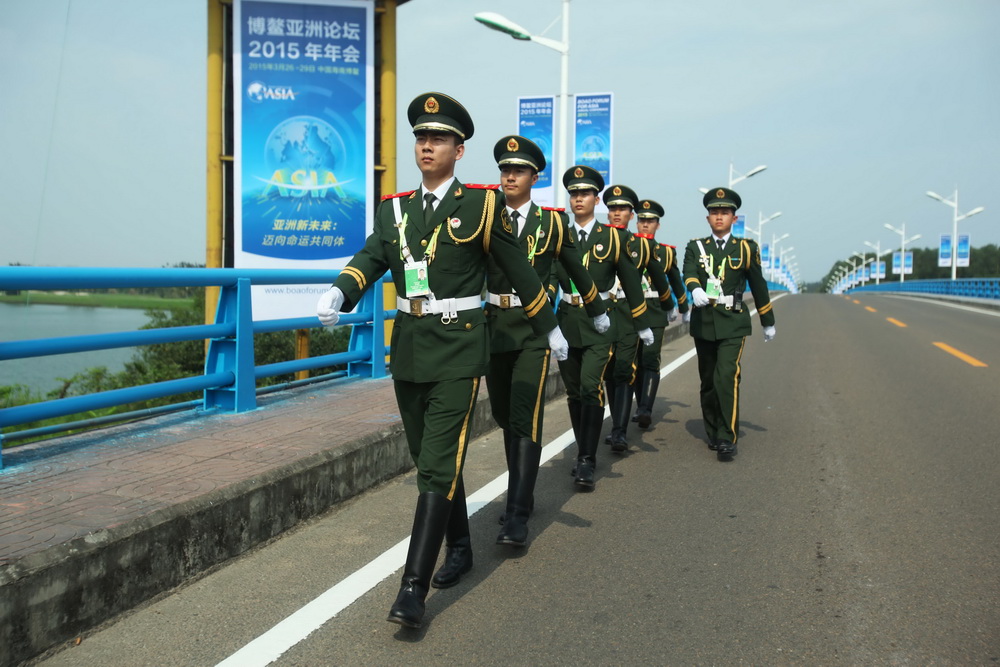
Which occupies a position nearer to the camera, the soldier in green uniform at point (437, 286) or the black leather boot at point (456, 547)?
the soldier in green uniform at point (437, 286)

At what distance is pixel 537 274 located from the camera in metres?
4.89

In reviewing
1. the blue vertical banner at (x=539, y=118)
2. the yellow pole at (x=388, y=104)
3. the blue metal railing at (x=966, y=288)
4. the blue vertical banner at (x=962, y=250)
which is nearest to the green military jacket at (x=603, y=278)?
the yellow pole at (x=388, y=104)

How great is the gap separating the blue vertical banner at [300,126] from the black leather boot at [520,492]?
7812mm

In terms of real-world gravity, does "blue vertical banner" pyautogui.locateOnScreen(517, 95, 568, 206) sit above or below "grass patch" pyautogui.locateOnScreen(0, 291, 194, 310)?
above

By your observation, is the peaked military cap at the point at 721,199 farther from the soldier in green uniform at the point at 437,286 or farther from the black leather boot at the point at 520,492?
the soldier in green uniform at the point at 437,286

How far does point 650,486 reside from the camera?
5883 millimetres

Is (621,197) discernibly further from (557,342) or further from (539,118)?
(539,118)

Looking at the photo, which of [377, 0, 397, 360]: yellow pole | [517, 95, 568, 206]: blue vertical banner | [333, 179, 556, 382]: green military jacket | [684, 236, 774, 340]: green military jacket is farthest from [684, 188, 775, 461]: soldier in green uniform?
[517, 95, 568, 206]: blue vertical banner

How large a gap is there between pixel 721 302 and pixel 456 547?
3.60 metres

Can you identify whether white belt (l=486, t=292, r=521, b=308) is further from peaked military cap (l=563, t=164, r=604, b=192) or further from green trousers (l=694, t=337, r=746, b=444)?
green trousers (l=694, t=337, r=746, b=444)

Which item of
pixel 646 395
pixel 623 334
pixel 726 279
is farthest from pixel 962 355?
pixel 623 334

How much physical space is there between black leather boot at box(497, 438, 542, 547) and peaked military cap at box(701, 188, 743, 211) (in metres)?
3.10

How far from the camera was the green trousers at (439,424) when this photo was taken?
12.3 feet

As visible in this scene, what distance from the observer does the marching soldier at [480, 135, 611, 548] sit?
4723 millimetres
